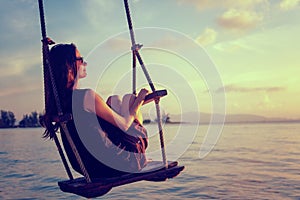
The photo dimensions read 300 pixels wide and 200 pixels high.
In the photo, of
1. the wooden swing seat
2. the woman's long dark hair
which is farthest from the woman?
the wooden swing seat

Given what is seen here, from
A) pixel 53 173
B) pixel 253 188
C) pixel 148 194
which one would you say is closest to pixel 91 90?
pixel 148 194

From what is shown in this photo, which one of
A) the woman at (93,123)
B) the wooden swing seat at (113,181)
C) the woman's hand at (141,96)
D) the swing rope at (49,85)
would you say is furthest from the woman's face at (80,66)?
the wooden swing seat at (113,181)

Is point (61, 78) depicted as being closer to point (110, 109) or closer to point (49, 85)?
point (49, 85)

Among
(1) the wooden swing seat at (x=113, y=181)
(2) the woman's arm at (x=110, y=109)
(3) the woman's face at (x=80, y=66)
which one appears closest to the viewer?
(2) the woman's arm at (x=110, y=109)

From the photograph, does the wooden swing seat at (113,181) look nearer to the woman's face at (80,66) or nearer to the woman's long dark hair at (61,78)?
the woman's long dark hair at (61,78)

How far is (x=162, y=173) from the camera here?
14.3ft

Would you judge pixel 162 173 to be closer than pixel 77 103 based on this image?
No

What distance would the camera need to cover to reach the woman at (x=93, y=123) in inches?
153

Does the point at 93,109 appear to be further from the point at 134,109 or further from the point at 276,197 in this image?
the point at 276,197

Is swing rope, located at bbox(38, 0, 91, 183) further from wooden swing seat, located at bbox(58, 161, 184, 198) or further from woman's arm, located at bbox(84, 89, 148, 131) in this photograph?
woman's arm, located at bbox(84, 89, 148, 131)

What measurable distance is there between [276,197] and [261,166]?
33.4 ft

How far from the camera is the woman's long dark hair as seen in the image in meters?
3.99

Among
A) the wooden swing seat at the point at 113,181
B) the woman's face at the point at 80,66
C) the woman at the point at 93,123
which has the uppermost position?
the woman's face at the point at 80,66

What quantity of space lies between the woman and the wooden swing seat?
12cm
